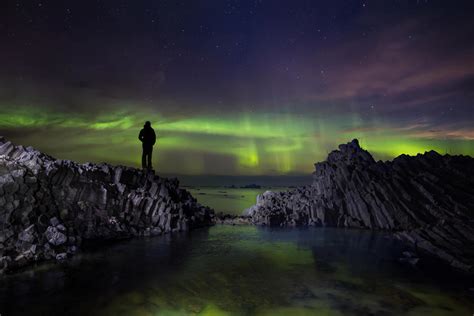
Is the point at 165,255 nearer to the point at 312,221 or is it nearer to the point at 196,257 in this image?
the point at 196,257

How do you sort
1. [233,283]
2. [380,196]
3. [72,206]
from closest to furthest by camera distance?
[233,283], [72,206], [380,196]

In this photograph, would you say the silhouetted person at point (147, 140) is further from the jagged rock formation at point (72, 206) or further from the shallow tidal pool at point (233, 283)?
the shallow tidal pool at point (233, 283)

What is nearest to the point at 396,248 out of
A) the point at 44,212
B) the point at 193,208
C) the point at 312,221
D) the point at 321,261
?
the point at 321,261

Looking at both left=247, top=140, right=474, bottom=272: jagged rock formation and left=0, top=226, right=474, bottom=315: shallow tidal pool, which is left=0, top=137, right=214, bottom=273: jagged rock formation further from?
left=247, top=140, right=474, bottom=272: jagged rock formation

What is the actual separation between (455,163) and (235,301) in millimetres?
29296

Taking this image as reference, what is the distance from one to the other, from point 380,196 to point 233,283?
19203 millimetres

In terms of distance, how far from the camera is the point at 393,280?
13602 mm

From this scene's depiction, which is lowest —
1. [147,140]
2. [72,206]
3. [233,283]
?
[233,283]

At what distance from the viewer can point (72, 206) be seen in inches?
758

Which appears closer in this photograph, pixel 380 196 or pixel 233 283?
pixel 233 283

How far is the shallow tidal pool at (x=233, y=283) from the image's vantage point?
10.5 m

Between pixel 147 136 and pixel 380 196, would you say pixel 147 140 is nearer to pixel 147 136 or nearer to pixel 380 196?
pixel 147 136

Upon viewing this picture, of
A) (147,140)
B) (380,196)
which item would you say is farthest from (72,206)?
(380,196)

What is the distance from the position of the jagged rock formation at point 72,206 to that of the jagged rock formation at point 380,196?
8217mm
